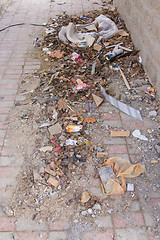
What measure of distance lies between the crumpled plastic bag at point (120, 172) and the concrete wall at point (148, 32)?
185 cm

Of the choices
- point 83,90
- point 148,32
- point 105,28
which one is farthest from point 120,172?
point 105,28

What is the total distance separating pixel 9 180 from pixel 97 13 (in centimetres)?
646

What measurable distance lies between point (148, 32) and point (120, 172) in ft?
10.3

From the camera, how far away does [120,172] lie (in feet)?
9.00

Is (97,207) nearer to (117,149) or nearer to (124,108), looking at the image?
(117,149)

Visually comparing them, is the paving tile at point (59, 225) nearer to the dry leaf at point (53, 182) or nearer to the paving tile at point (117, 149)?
the dry leaf at point (53, 182)

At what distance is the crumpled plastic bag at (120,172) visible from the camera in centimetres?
258

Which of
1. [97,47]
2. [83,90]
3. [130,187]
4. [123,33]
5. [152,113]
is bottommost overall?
[130,187]

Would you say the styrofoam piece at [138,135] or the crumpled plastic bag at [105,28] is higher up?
the crumpled plastic bag at [105,28]

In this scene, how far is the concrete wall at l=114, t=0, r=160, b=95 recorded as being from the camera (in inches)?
155

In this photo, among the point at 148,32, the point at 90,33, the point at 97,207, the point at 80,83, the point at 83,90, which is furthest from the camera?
the point at 90,33

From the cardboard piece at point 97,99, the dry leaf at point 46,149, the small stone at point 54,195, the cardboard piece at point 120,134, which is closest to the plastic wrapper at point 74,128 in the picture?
the dry leaf at point 46,149

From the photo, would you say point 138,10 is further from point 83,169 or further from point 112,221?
point 112,221

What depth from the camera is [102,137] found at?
3.27m
